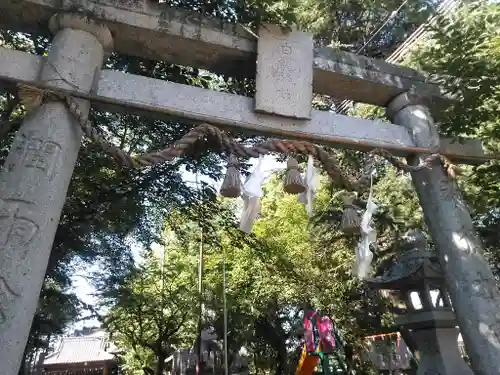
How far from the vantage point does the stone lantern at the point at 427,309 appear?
17.5ft

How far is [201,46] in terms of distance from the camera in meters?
4.17

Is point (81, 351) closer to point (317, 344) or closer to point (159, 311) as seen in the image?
point (159, 311)

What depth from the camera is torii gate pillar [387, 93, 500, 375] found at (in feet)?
11.8

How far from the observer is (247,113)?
3934mm

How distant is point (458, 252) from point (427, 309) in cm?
206

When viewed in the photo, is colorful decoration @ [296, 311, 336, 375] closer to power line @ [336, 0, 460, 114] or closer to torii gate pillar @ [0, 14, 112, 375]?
power line @ [336, 0, 460, 114]

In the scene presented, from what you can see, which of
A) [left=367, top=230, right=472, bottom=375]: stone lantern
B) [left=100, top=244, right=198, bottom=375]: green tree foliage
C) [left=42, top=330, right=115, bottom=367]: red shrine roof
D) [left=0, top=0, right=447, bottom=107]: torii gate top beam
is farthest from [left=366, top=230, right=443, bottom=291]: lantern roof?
[left=42, top=330, right=115, bottom=367]: red shrine roof

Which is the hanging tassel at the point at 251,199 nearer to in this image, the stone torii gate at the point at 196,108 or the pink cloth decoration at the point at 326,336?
the stone torii gate at the point at 196,108

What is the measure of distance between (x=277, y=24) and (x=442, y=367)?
467cm

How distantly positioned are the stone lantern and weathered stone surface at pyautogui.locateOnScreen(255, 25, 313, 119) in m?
3.25

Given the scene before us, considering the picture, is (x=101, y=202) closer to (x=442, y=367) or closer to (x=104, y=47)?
(x=104, y=47)

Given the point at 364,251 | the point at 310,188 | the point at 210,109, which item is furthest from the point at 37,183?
the point at 364,251

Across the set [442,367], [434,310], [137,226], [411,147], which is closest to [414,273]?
[434,310]

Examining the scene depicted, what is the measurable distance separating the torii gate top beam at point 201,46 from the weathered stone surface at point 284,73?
0.18 metres
